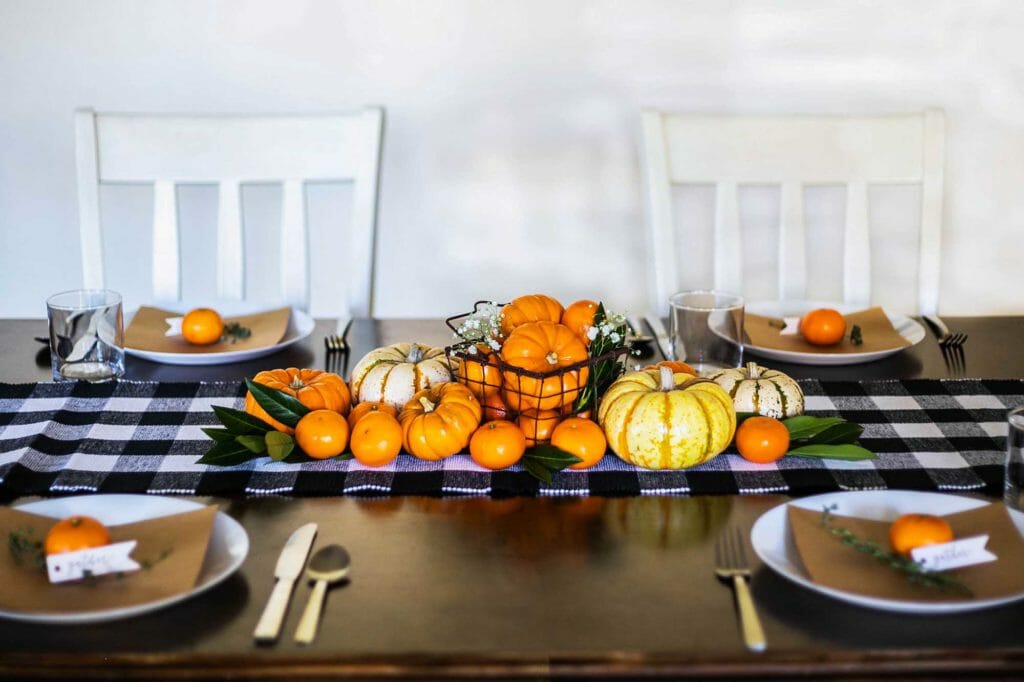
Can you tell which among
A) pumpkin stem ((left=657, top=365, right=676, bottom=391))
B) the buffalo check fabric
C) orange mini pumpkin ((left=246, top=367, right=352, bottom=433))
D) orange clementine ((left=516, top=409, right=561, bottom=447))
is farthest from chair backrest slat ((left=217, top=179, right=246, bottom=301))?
pumpkin stem ((left=657, top=365, right=676, bottom=391))

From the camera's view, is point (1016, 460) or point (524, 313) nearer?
point (1016, 460)

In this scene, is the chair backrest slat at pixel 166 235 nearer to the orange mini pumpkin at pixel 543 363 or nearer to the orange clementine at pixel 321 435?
the orange clementine at pixel 321 435

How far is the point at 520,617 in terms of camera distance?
0.91 metres

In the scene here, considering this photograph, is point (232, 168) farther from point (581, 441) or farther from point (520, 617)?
point (520, 617)

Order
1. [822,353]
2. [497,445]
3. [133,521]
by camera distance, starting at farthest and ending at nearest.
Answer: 1. [822,353]
2. [497,445]
3. [133,521]

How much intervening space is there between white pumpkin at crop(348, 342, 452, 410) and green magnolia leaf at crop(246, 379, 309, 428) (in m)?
0.10

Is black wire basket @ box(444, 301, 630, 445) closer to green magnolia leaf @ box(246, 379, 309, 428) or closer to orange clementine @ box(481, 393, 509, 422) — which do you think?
orange clementine @ box(481, 393, 509, 422)

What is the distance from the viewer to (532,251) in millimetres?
2715

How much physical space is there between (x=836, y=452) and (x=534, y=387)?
34 centimetres

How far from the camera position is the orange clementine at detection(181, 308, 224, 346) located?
164 cm

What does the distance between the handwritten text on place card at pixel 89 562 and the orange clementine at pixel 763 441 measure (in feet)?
2.10

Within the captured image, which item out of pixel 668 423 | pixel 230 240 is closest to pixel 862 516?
pixel 668 423

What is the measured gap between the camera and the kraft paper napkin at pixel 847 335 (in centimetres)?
164

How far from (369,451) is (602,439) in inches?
9.9
